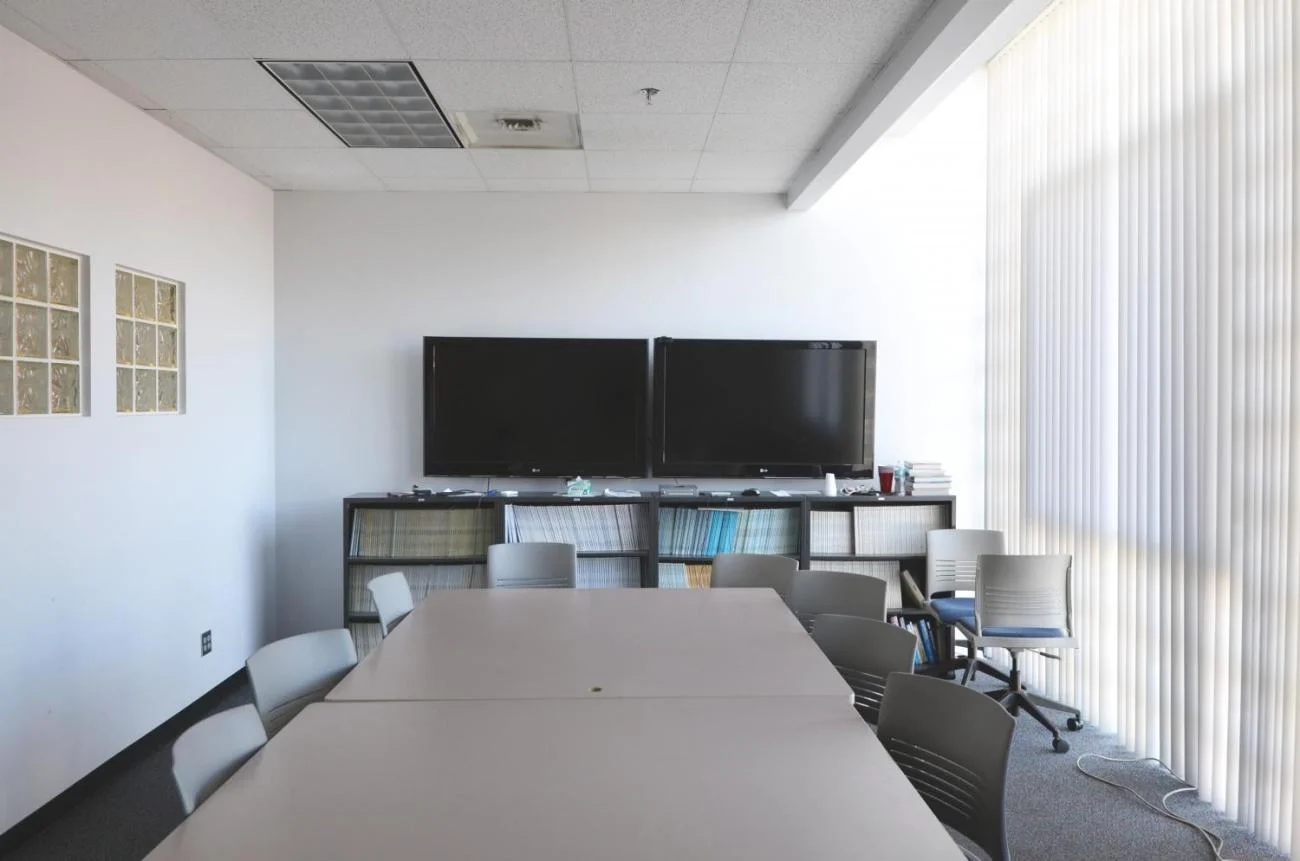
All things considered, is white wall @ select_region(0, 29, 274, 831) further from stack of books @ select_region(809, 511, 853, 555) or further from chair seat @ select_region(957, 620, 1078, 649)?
chair seat @ select_region(957, 620, 1078, 649)

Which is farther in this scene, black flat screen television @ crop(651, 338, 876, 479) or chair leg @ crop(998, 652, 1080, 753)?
black flat screen television @ crop(651, 338, 876, 479)

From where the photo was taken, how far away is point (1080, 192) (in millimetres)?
4109

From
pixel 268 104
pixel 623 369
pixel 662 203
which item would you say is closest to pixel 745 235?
pixel 662 203

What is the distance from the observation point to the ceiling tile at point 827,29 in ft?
9.45

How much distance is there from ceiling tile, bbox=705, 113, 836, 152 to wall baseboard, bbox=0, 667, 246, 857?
13.6ft

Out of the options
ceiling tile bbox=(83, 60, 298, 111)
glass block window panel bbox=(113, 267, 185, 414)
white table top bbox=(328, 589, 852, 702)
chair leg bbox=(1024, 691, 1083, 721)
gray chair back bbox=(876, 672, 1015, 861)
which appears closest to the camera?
gray chair back bbox=(876, 672, 1015, 861)

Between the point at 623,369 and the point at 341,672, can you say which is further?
the point at 623,369

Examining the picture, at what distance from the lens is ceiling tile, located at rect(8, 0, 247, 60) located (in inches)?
112

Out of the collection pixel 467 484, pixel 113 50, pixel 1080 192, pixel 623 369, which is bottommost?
pixel 467 484

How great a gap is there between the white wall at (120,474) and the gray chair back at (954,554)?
4.17m

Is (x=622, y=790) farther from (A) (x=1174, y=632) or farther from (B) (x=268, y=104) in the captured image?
(B) (x=268, y=104)

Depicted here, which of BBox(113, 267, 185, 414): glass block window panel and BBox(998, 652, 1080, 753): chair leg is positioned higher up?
BBox(113, 267, 185, 414): glass block window panel

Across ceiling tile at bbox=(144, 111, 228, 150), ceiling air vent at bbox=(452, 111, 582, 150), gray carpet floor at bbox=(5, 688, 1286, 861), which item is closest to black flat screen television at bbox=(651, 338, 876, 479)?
ceiling air vent at bbox=(452, 111, 582, 150)

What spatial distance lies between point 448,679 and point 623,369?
9.56 feet
